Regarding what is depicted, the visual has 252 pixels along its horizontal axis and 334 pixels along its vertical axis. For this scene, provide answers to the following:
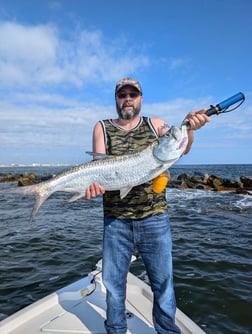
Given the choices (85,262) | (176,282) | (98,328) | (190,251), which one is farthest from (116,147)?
(190,251)

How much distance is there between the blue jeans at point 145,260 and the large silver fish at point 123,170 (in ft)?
1.63

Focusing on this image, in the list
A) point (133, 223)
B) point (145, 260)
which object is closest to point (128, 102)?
point (133, 223)

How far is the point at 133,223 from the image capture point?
3773 mm

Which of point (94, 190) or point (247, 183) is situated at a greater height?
point (94, 190)

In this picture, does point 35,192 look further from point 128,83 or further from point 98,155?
point 128,83

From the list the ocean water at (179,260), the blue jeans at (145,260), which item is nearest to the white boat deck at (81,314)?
the blue jeans at (145,260)

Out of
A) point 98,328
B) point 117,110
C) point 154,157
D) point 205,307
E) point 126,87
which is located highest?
point 126,87

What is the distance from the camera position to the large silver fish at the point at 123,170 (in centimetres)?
367

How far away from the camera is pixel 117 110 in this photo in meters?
4.06

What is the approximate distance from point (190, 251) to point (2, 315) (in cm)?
581

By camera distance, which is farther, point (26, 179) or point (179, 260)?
point (26, 179)

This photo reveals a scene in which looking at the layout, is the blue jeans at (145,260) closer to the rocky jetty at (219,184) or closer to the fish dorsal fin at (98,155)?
the fish dorsal fin at (98,155)

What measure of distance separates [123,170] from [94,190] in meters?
0.46

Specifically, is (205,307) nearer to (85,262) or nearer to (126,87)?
(85,262)
